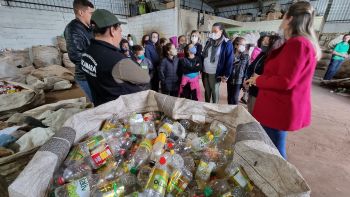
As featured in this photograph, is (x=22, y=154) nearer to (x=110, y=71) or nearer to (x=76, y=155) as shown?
(x=76, y=155)

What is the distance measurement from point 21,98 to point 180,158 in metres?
3.05

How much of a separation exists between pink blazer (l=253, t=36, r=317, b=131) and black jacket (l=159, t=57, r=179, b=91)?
1675 mm

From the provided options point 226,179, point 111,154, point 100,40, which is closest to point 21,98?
point 100,40

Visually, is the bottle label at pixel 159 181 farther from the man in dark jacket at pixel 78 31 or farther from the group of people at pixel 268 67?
the man in dark jacket at pixel 78 31

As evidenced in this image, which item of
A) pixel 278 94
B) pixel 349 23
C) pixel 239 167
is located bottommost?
pixel 239 167

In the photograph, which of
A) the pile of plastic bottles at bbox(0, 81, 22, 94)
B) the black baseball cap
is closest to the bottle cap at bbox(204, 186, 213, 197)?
the black baseball cap

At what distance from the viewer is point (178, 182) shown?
904mm

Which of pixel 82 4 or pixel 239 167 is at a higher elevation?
pixel 82 4

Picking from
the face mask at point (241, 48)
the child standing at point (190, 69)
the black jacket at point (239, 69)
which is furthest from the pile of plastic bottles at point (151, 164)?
the face mask at point (241, 48)

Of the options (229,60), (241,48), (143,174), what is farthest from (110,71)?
(241,48)

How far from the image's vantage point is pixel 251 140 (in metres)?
0.85

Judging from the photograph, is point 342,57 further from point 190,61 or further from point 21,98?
point 21,98

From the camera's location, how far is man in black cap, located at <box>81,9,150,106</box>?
3.93 feet

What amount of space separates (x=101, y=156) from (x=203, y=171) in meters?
0.59
